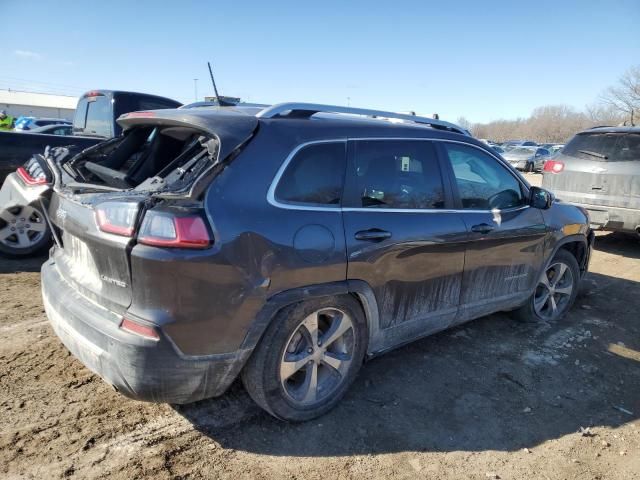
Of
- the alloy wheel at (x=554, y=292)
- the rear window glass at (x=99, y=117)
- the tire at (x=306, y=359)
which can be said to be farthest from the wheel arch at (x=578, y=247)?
the rear window glass at (x=99, y=117)

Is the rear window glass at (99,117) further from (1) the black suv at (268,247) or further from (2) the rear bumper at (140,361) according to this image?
(2) the rear bumper at (140,361)

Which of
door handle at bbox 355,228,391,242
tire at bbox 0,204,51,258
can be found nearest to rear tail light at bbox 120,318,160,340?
door handle at bbox 355,228,391,242

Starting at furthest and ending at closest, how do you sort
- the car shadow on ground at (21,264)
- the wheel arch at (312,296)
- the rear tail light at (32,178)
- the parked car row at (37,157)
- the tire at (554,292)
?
the car shadow on ground at (21,264) → the parked car row at (37,157) → the rear tail light at (32,178) → the tire at (554,292) → the wheel arch at (312,296)

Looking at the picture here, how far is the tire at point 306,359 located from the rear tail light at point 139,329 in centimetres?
58

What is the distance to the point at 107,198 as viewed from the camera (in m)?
2.55

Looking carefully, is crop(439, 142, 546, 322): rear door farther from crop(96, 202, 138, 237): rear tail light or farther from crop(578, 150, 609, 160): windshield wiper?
crop(578, 150, 609, 160): windshield wiper

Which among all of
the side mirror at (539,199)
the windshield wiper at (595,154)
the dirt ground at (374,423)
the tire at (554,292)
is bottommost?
the dirt ground at (374,423)

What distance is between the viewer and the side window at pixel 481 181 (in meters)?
3.62

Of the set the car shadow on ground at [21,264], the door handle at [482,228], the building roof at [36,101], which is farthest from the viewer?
the building roof at [36,101]

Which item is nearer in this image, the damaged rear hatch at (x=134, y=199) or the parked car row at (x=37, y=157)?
the damaged rear hatch at (x=134, y=199)

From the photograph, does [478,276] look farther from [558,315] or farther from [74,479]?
[74,479]

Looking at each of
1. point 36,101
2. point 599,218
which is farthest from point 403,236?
point 36,101

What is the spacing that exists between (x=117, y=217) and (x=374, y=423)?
195cm

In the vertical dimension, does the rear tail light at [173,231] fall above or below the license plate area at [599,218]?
above
